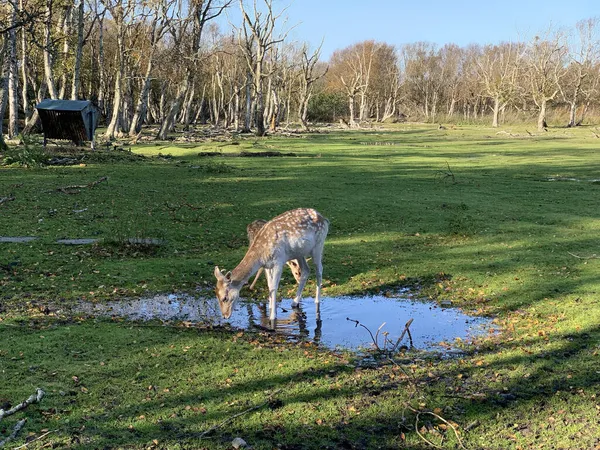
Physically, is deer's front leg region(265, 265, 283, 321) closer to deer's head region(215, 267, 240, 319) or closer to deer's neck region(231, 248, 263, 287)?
deer's neck region(231, 248, 263, 287)

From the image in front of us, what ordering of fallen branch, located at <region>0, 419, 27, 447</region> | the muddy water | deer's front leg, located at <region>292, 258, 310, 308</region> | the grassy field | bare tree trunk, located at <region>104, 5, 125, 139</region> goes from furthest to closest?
bare tree trunk, located at <region>104, 5, 125, 139</region> < deer's front leg, located at <region>292, 258, 310, 308</region> < the muddy water < the grassy field < fallen branch, located at <region>0, 419, 27, 447</region>

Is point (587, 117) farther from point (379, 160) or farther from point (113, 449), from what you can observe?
point (113, 449)

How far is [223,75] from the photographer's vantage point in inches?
3238

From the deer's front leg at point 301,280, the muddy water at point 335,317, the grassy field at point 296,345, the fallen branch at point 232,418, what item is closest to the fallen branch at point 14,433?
the grassy field at point 296,345

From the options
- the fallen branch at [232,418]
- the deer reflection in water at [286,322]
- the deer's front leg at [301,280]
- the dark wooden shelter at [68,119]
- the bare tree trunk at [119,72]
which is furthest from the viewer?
the bare tree trunk at [119,72]

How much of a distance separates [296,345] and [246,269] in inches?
52.2

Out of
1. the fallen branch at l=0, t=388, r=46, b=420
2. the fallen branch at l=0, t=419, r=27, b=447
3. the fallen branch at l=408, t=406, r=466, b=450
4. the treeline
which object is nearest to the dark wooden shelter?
the treeline

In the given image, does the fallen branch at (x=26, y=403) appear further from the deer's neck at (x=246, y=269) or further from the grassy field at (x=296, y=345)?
the deer's neck at (x=246, y=269)

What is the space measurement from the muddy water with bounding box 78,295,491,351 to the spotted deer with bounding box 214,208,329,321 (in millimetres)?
288

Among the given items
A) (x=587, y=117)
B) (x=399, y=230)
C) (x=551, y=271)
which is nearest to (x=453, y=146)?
(x=399, y=230)

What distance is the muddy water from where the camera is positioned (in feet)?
23.3

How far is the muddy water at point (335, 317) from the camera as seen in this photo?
7.11 meters

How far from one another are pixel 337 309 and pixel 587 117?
9721 cm

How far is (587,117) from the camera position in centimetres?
9238
